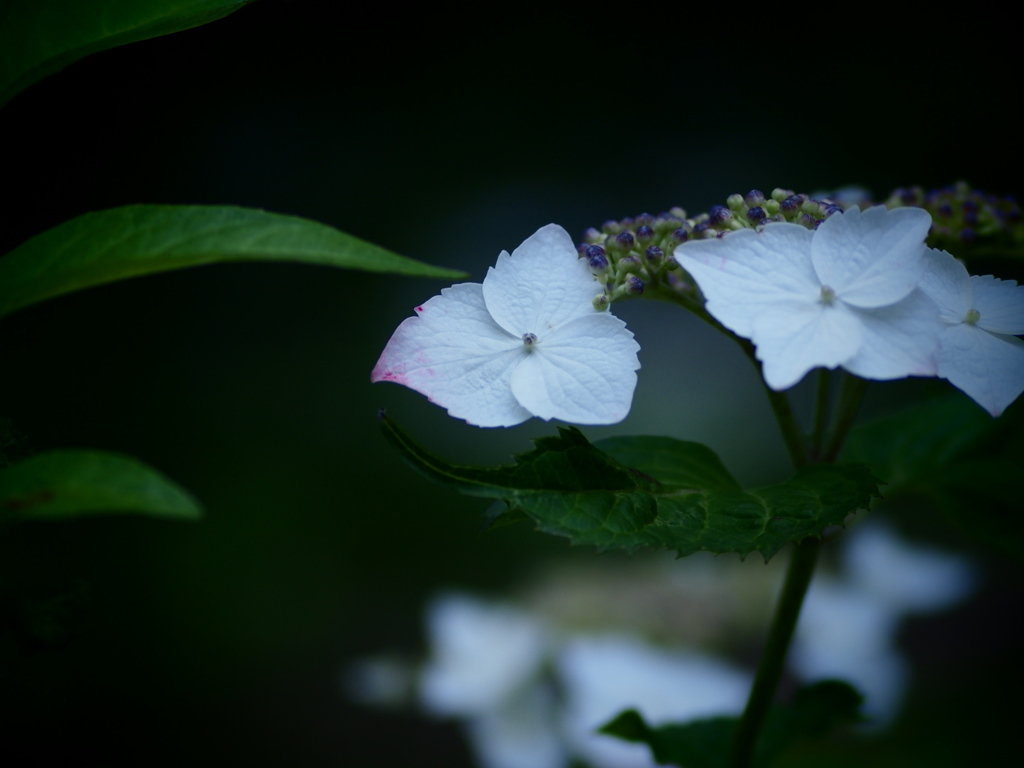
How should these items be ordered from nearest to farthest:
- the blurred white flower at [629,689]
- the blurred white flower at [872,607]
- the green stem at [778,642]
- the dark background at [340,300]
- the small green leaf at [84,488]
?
the small green leaf at [84,488]
the green stem at [778,642]
the blurred white flower at [629,689]
the blurred white flower at [872,607]
the dark background at [340,300]

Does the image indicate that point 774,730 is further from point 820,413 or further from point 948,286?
point 948,286

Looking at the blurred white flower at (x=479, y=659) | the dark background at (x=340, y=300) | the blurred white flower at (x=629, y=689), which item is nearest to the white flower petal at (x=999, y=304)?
the blurred white flower at (x=629, y=689)

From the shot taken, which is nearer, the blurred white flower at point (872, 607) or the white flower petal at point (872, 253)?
the white flower petal at point (872, 253)

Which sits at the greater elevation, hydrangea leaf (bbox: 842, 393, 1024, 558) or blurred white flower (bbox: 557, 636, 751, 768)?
hydrangea leaf (bbox: 842, 393, 1024, 558)

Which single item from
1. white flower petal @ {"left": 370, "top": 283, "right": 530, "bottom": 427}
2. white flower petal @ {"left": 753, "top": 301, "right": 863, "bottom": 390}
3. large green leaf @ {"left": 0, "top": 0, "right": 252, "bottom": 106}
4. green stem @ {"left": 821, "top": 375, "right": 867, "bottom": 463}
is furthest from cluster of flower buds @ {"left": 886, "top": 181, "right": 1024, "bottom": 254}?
large green leaf @ {"left": 0, "top": 0, "right": 252, "bottom": 106}

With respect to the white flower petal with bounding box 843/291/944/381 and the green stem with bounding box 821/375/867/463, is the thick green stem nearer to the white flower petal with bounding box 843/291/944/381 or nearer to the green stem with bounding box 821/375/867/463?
the green stem with bounding box 821/375/867/463

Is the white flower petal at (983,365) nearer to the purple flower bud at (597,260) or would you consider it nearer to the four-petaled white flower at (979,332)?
the four-petaled white flower at (979,332)

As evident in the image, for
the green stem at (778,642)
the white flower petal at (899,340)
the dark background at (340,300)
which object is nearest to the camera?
the white flower petal at (899,340)

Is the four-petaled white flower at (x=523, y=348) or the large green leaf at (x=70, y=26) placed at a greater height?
the large green leaf at (x=70, y=26)
